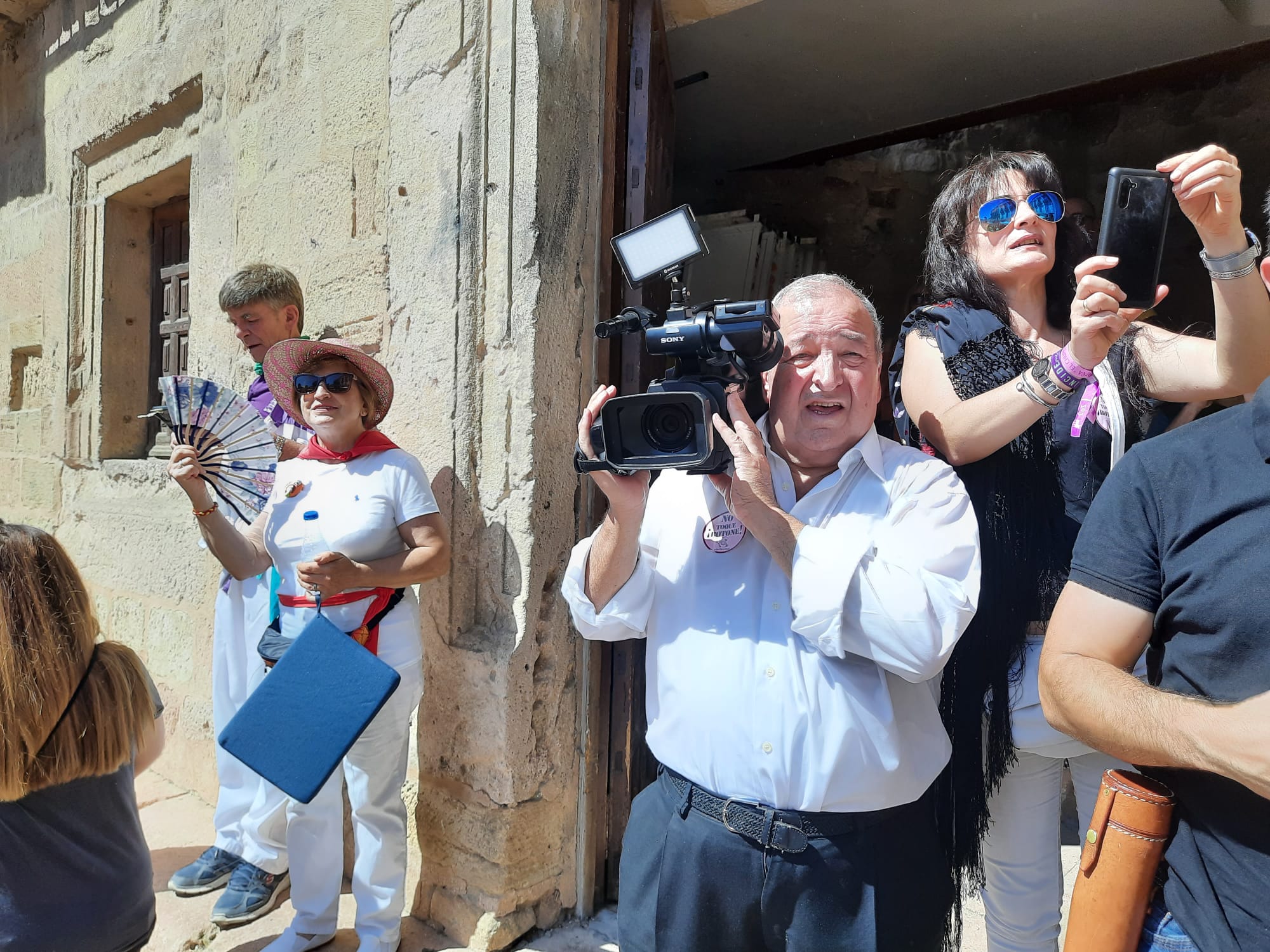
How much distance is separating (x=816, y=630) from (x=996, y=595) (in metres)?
0.49

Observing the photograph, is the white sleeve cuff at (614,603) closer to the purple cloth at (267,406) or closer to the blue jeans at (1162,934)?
the blue jeans at (1162,934)

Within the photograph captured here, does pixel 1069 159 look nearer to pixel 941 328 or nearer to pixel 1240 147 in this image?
pixel 1240 147

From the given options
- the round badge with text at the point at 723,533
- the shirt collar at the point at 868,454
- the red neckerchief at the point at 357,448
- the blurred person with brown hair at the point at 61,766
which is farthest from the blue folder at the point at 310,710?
the shirt collar at the point at 868,454

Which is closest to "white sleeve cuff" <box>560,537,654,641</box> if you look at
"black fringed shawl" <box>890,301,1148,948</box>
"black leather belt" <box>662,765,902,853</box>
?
"black leather belt" <box>662,765,902,853</box>

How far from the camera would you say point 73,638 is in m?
1.62

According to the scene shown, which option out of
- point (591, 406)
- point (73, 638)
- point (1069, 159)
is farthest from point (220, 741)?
point (1069, 159)

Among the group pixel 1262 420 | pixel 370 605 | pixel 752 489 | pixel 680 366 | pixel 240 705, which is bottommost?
pixel 240 705

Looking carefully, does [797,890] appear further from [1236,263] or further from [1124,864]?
[1236,263]

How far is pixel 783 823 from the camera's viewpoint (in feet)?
4.27

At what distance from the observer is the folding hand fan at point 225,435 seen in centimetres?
225

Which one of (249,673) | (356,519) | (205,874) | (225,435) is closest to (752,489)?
(356,519)

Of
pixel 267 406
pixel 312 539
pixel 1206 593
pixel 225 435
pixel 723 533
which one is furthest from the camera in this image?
pixel 267 406

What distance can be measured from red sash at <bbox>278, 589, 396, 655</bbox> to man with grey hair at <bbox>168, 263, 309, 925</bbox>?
52 centimetres

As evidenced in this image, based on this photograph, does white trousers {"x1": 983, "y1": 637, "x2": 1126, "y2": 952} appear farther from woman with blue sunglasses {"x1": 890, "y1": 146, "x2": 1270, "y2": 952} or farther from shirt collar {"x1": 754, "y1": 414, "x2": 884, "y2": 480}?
shirt collar {"x1": 754, "y1": 414, "x2": 884, "y2": 480}
